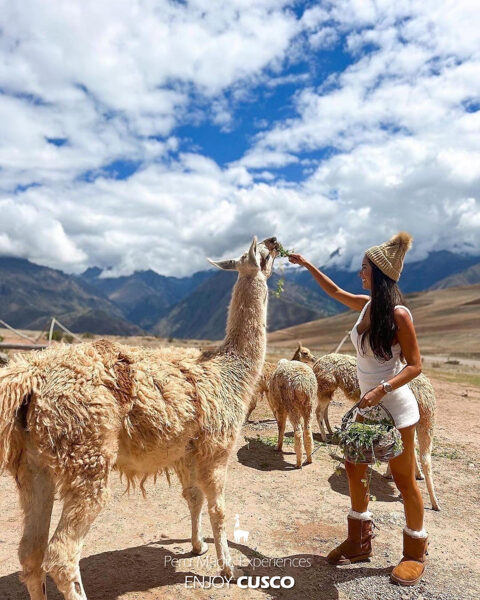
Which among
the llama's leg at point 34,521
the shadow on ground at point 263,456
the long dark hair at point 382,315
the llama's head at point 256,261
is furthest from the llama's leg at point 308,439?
the llama's leg at point 34,521

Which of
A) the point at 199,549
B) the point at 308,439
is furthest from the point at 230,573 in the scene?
the point at 308,439

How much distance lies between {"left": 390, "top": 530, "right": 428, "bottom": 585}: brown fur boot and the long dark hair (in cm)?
177

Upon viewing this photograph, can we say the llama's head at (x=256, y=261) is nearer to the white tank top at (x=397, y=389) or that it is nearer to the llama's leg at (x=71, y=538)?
the white tank top at (x=397, y=389)

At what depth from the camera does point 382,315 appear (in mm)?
3756

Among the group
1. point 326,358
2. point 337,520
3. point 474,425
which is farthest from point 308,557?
point 474,425

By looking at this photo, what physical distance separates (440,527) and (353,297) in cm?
343

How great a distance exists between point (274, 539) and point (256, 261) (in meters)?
3.22

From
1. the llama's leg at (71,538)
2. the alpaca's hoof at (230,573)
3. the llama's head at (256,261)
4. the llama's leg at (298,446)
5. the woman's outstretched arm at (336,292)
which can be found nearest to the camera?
the llama's leg at (71,538)

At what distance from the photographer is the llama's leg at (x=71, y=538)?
3.16 metres

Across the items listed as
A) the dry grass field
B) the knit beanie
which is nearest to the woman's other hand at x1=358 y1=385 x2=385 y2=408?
the knit beanie

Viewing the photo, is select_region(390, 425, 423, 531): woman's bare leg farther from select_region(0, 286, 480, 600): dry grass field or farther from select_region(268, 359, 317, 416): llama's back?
select_region(268, 359, 317, 416): llama's back

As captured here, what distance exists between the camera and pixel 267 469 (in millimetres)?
7496

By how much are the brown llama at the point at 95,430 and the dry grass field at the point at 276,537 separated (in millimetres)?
647

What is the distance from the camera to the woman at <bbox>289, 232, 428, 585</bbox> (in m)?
3.71
